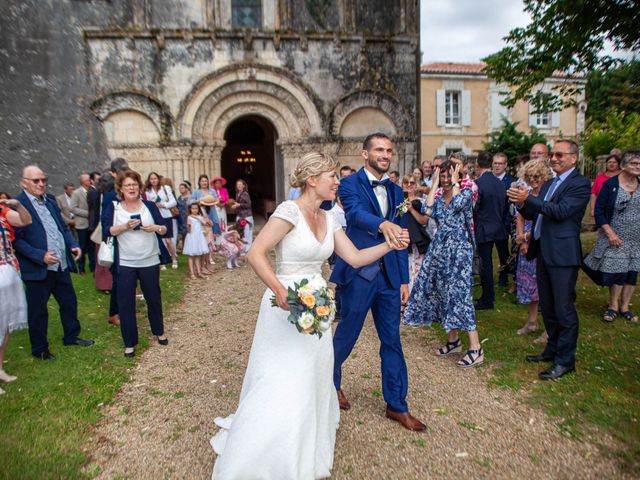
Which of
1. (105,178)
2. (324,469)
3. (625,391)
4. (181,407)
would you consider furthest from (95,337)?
(625,391)

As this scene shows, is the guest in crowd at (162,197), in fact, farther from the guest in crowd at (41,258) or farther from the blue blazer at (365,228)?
the blue blazer at (365,228)

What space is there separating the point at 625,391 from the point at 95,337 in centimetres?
A: 620

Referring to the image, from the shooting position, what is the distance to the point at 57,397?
4.45 meters

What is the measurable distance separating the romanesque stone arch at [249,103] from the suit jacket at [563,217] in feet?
38.9

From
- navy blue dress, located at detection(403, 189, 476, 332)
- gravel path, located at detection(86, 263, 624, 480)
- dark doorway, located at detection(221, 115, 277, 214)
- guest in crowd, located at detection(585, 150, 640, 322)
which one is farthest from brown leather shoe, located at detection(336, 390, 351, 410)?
dark doorway, located at detection(221, 115, 277, 214)

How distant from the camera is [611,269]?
249 inches

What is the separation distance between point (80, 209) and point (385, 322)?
8795 mm

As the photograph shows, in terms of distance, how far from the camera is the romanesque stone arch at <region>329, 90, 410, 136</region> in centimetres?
1591

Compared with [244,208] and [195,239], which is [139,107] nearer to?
[244,208]

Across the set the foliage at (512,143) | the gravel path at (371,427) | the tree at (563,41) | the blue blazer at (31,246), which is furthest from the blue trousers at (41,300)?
the foliage at (512,143)

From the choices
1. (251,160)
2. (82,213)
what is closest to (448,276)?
→ (82,213)

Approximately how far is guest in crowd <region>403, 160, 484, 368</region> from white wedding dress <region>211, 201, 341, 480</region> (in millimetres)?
2188

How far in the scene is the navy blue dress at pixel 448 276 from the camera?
201 inches

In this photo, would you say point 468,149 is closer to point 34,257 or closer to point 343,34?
point 343,34
